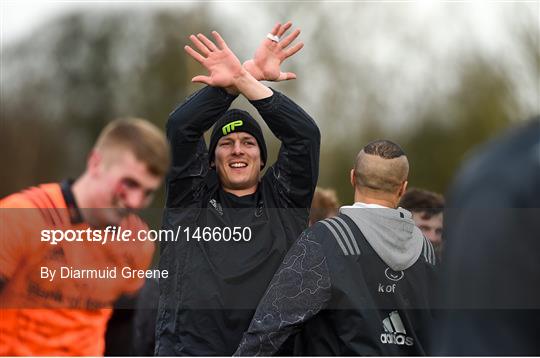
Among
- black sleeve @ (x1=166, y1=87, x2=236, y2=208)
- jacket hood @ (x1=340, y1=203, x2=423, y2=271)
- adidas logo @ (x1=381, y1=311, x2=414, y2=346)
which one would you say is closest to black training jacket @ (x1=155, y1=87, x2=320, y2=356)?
black sleeve @ (x1=166, y1=87, x2=236, y2=208)

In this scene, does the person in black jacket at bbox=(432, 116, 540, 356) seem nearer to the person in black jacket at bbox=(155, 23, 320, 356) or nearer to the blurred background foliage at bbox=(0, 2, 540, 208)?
the person in black jacket at bbox=(155, 23, 320, 356)

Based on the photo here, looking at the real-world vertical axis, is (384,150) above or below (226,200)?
above

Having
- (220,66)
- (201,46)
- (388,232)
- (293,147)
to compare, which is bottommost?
(388,232)

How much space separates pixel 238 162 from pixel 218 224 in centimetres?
38

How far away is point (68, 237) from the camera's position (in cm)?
428

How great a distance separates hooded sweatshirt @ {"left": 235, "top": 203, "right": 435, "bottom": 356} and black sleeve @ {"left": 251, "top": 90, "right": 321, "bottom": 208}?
503 millimetres

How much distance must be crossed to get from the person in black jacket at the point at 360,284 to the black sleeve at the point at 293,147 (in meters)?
0.41

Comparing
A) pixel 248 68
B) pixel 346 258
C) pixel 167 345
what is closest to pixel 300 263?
pixel 346 258

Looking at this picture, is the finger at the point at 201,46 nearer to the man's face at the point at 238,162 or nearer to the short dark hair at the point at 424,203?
the man's face at the point at 238,162

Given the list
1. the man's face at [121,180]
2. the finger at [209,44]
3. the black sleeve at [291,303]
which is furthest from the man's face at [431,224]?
the man's face at [121,180]

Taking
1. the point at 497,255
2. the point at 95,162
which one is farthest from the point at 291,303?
the point at 497,255

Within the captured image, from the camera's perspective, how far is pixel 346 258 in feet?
14.8

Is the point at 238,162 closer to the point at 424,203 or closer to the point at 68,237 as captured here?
the point at 68,237

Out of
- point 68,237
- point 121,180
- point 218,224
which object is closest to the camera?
point 121,180
